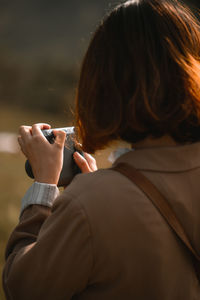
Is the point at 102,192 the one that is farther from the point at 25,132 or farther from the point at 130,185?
the point at 25,132

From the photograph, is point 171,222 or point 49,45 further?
point 49,45

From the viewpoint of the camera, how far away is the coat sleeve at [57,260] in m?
1.07

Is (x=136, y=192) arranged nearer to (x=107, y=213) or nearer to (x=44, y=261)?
(x=107, y=213)

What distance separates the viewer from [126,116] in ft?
3.81

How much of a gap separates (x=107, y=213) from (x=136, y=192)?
3.6 inches

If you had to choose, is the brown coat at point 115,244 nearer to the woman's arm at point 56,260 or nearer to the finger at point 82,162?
the woman's arm at point 56,260

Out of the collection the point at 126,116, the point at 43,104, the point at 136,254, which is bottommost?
the point at 43,104

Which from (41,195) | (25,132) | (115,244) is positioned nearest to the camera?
(115,244)

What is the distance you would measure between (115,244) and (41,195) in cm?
32

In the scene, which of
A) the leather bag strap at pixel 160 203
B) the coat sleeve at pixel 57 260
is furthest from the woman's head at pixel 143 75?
the coat sleeve at pixel 57 260

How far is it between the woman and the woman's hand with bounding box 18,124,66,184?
5.3 inches

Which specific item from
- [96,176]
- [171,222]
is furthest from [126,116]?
[171,222]

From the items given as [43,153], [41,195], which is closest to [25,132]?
[43,153]

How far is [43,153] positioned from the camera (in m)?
1.36
